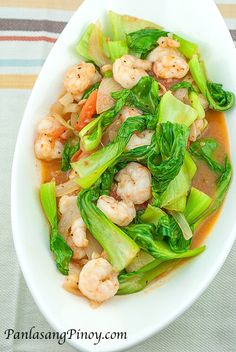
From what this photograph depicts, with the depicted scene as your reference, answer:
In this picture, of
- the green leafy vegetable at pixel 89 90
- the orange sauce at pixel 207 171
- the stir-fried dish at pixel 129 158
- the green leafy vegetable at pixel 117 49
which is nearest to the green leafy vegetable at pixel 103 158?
the stir-fried dish at pixel 129 158

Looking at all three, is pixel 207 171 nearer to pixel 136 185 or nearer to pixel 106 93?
pixel 136 185

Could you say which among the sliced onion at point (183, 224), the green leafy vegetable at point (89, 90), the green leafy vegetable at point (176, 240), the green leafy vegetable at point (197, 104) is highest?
the green leafy vegetable at point (197, 104)

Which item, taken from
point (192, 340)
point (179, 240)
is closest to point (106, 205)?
point (179, 240)

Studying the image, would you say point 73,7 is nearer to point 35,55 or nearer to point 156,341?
point 35,55

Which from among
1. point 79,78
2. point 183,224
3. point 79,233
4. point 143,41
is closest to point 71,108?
point 79,78

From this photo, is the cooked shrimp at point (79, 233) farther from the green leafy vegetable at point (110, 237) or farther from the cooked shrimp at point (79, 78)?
the cooked shrimp at point (79, 78)

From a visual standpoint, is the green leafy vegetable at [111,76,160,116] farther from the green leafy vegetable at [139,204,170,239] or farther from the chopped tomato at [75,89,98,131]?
the green leafy vegetable at [139,204,170,239]
